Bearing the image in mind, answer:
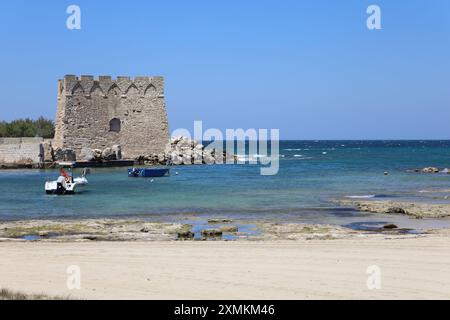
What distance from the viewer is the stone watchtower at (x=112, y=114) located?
49.4 meters

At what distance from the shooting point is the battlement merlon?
1930 inches

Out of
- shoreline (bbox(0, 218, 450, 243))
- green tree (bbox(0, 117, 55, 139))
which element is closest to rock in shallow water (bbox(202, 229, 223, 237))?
shoreline (bbox(0, 218, 450, 243))

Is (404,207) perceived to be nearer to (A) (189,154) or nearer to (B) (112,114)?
(B) (112,114)

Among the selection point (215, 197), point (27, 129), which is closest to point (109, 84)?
point (27, 129)

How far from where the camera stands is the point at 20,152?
49.9 metres

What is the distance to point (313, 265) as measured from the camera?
35.5 feet

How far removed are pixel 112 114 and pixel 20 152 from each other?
7250 millimetres

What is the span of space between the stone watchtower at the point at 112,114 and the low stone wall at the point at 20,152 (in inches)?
60.3

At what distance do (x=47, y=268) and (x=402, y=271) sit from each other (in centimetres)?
544

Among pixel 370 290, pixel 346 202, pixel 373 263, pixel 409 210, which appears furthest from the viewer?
pixel 346 202

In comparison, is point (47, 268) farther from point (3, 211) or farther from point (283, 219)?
point (3, 211)

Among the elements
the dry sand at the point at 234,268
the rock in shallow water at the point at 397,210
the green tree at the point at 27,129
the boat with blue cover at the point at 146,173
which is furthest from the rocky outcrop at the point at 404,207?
the green tree at the point at 27,129

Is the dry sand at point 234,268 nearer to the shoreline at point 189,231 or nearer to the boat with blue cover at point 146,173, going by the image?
the shoreline at point 189,231
